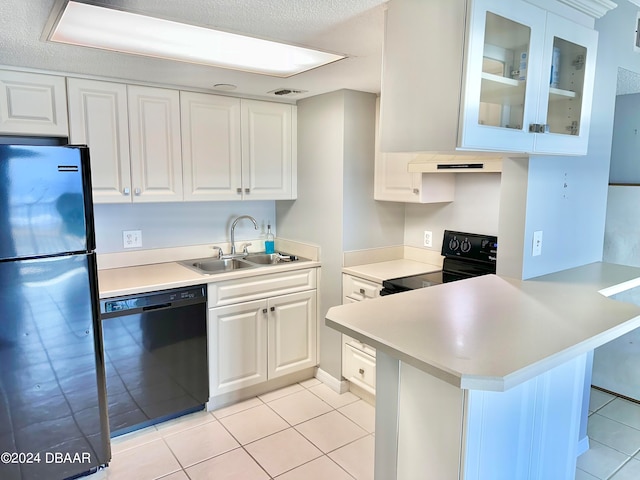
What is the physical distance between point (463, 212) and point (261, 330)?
160 cm

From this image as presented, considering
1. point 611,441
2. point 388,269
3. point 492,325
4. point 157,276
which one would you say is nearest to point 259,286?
point 157,276

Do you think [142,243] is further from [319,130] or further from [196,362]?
[319,130]

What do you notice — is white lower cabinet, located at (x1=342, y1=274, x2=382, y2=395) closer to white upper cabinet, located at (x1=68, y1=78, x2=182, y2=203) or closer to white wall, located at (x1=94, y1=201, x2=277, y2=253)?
white wall, located at (x1=94, y1=201, x2=277, y2=253)

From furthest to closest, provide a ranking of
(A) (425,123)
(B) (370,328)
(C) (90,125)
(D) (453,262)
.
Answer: (D) (453,262) < (C) (90,125) < (A) (425,123) < (B) (370,328)

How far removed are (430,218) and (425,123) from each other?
1.73 metres

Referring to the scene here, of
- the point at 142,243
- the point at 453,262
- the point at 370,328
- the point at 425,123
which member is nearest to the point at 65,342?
the point at 142,243

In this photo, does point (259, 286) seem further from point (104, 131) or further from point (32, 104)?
point (32, 104)

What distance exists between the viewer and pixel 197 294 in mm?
2693

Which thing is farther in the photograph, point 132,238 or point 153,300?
point 132,238

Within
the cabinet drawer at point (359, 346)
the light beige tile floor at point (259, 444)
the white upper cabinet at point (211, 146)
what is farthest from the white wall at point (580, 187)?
the white upper cabinet at point (211, 146)

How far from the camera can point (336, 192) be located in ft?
10.1

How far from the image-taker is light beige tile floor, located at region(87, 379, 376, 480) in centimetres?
229

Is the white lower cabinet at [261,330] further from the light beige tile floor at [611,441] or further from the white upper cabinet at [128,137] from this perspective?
the light beige tile floor at [611,441]

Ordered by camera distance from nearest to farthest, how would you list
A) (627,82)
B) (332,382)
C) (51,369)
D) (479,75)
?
(479,75) < (51,369) < (627,82) < (332,382)
